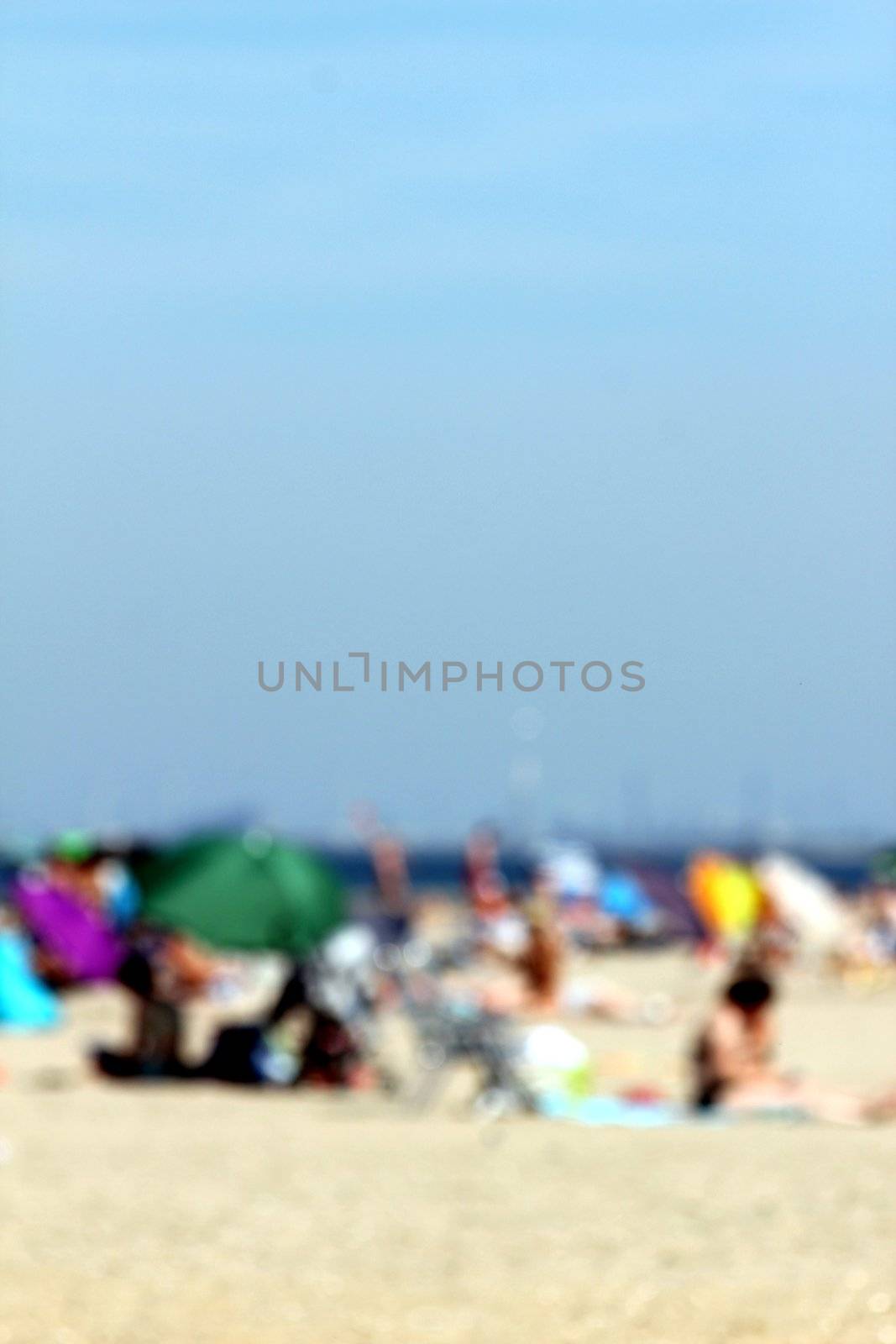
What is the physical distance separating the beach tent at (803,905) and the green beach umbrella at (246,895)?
9.68 m

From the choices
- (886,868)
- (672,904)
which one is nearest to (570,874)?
(672,904)

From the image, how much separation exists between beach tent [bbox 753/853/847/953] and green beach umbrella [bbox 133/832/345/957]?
9679mm

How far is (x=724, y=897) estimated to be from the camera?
2148cm

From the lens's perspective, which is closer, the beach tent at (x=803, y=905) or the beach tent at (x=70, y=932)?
the beach tent at (x=70, y=932)

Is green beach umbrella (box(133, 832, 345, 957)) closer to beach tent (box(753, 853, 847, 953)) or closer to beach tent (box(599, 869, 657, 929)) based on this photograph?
beach tent (box(753, 853, 847, 953))

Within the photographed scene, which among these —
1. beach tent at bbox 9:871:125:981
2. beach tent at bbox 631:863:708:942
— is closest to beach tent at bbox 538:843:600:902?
beach tent at bbox 631:863:708:942

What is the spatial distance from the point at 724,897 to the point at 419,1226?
49.0ft

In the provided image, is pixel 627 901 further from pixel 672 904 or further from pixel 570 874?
pixel 672 904

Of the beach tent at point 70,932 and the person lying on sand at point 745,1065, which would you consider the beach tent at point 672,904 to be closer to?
the beach tent at point 70,932

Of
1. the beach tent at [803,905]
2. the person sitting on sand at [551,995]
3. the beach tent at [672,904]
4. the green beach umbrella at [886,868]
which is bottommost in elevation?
the green beach umbrella at [886,868]

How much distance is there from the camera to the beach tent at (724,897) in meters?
21.2

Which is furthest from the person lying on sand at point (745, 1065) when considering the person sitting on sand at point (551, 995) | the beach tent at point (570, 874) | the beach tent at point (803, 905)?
the beach tent at point (570, 874)

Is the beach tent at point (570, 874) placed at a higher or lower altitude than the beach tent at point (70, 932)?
lower

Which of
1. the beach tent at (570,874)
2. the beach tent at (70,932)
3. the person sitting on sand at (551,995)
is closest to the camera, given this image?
the person sitting on sand at (551,995)
